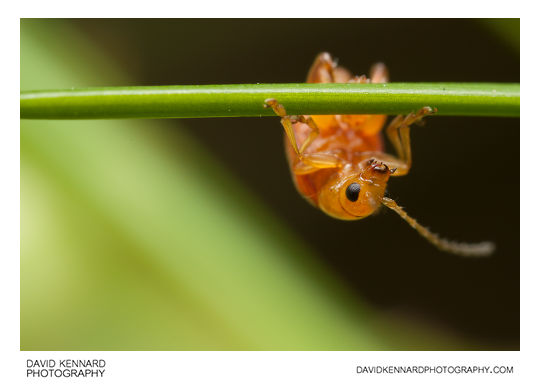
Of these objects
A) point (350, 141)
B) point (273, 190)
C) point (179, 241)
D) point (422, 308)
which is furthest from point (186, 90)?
point (422, 308)

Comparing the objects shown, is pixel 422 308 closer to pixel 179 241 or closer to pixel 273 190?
pixel 273 190

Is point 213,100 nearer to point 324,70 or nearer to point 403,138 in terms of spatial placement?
A: point 403,138

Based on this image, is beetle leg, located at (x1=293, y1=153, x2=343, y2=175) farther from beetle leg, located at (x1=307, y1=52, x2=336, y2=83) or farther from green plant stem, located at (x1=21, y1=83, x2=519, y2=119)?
green plant stem, located at (x1=21, y1=83, x2=519, y2=119)

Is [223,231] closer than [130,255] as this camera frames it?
No

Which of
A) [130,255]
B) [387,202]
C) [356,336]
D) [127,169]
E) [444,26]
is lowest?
[356,336]
